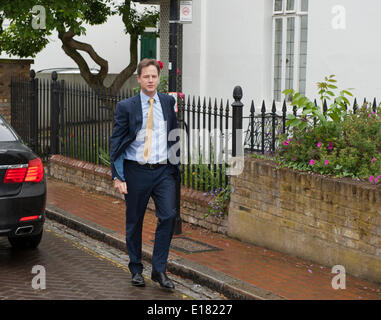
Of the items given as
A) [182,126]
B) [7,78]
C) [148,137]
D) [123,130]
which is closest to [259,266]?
[148,137]

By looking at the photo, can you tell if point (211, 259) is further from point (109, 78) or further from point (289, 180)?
point (109, 78)

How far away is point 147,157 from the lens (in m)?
6.38

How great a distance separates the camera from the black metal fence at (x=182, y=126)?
→ 852 centimetres

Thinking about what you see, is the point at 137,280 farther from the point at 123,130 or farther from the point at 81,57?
the point at 81,57

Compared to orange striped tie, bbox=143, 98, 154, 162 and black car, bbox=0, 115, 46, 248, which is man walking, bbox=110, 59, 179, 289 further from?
black car, bbox=0, 115, 46, 248

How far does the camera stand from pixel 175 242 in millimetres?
8328

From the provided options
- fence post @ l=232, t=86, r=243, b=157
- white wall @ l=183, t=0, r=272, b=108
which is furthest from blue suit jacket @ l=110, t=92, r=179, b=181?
white wall @ l=183, t=0, r=272, b=108

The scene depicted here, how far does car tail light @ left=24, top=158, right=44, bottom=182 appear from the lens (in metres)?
7.30

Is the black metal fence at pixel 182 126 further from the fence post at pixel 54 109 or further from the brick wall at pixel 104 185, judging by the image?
the brick wall at pixel 104 185

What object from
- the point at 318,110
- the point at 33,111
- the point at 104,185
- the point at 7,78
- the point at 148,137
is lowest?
the point at 104,185

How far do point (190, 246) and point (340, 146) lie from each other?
203 cm
